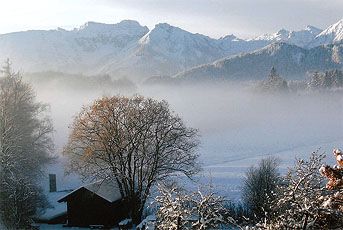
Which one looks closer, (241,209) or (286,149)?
(241,209)

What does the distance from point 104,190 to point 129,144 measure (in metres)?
4.80

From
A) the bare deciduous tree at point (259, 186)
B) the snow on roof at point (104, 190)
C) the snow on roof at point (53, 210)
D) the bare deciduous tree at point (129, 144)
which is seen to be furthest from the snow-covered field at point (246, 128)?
the bare deciduous tree at point (129, 144)

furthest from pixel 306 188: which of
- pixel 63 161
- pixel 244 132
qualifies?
pixel 244 132

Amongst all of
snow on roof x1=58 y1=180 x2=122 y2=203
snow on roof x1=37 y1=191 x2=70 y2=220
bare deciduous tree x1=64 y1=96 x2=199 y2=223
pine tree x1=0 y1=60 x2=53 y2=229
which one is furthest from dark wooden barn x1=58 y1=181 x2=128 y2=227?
pine tree x1=0 y1=60 x2=53 y2=229

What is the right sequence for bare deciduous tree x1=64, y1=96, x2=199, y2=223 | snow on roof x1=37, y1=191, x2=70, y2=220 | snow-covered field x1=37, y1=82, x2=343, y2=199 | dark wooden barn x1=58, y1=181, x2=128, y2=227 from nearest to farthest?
bare deciduous tree x1=64, y1=96, x2=199, y2=223, dark wooden barn x1=58, y1=181, x2=128, y2=227, snow on roof x1=37, y1=191, x2=70, y2=220, snow-covered field x1=37, y1=82, x2=343, y2=199

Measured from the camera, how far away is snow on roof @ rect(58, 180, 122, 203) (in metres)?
36.1

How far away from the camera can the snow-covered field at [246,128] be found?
6022 centimetres

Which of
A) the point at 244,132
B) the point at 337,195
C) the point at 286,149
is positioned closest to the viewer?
the point at 337,195

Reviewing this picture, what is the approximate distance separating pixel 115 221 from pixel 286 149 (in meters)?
44.2

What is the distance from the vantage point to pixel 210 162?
66.8 meters

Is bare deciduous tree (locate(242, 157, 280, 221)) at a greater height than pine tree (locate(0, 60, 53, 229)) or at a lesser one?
lesser

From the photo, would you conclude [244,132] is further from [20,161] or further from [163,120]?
[20,161]

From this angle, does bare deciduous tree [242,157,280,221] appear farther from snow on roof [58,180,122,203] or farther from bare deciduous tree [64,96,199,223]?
snow on roof [58,180,122,203]

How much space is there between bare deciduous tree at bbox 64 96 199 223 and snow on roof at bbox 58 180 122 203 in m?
0.84
